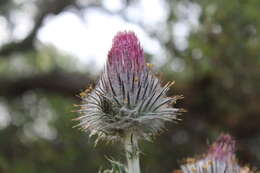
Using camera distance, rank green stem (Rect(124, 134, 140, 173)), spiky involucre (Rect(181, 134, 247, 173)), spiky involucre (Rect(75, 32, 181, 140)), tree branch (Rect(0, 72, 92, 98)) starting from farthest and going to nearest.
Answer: tree branch (Rect(0, 72, 92, 98)) → spiky involucre (Rect(181, 134, 247, 173)) → spiky involucre (Rect(75, 32, 181, 140)) → green stem (Rect(124, 134, 140, 173))

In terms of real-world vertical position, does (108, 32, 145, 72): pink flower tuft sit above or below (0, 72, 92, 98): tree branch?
below

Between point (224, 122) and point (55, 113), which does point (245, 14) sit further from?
point (55, 113)

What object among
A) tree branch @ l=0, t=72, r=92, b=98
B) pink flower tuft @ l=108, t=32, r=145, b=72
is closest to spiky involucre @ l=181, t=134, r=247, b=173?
pink flower tuft @ l=108, t=32, r=145, b=72

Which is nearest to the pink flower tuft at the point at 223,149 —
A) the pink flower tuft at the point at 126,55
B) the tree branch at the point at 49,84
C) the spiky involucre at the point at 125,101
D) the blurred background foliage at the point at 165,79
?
the spiky involucre at the point at 125,101

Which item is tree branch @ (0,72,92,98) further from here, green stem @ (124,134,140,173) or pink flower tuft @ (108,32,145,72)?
green stem @ (124,134,140,173)

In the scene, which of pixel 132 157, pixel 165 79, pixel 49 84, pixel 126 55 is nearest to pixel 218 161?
pixel 132 157

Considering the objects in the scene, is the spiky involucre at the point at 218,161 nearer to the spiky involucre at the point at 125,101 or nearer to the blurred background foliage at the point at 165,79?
the spiky involucre at the point at 125,101

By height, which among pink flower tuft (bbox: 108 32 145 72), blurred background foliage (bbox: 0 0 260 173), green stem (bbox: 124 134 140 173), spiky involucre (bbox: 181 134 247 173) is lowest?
green stem (bbox: 124 134 140 173)

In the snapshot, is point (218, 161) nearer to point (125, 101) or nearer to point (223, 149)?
point (223, 149)
